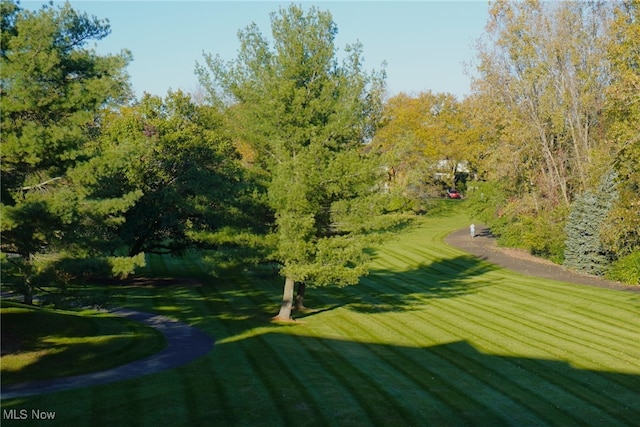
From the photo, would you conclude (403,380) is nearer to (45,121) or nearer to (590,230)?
(45,121)

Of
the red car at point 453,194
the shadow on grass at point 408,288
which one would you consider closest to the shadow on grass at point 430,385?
the shadow on grass at point 408,288

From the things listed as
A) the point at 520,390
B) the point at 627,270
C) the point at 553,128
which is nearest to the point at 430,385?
the point at 520,390

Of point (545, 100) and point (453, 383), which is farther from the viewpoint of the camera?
point (545, 100)

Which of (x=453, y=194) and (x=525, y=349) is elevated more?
(x=453, y=194)

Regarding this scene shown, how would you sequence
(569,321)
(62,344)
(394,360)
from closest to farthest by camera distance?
(62,344), (394,360), (569,321)

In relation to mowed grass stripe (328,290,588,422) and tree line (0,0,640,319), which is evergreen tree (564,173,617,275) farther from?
mowed grass stripe (328,290,588,422)

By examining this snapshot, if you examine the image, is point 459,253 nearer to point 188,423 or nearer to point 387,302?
point 387,302

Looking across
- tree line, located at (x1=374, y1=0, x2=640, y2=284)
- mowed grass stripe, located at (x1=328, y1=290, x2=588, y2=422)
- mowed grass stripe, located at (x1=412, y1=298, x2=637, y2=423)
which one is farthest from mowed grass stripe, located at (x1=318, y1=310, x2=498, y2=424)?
tree line, located at (x1=374, y1=0, x2=640, y2=284)
